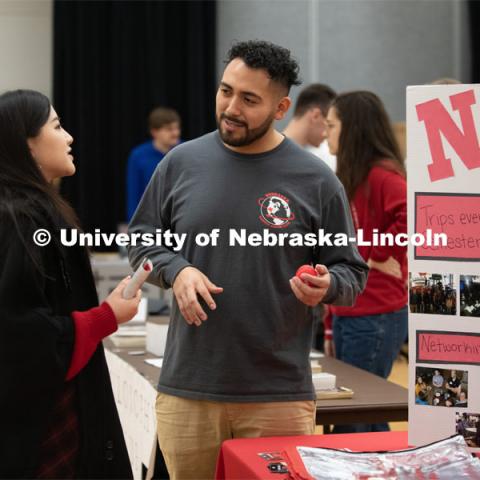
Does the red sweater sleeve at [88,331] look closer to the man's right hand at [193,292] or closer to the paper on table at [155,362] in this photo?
the man's right hand at [193,292]

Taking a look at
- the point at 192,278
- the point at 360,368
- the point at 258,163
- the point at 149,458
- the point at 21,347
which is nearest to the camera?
the point at 21,347

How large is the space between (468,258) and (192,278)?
63cm

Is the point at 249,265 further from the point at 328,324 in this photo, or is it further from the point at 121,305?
the point at 328,324

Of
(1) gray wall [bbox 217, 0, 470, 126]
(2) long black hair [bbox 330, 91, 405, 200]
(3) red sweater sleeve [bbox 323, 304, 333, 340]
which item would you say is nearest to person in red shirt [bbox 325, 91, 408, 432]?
(2) long black hair [bbox 330, 91, 405, 200]

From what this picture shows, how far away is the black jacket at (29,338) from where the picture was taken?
1715 millimetres

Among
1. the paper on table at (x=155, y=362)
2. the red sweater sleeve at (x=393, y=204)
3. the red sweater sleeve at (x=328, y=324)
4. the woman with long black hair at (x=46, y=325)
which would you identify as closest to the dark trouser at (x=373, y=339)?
the red sweater sleeve at (x=328, y=324)

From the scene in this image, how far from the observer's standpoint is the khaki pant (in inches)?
86.0

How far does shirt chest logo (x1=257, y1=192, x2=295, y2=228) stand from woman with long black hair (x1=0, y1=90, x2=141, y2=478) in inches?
17.6

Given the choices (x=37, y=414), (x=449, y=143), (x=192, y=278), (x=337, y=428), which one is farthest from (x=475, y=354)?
(x=337, y=428)

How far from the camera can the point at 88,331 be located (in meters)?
1.79

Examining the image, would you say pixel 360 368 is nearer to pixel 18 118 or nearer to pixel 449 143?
pixel 449 143

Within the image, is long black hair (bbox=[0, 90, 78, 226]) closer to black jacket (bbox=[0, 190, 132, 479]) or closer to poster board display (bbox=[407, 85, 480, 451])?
black jacket (bbox=[0, 190, 132, 479])

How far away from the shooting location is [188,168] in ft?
7.43

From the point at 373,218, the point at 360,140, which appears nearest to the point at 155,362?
the point at 373,218
